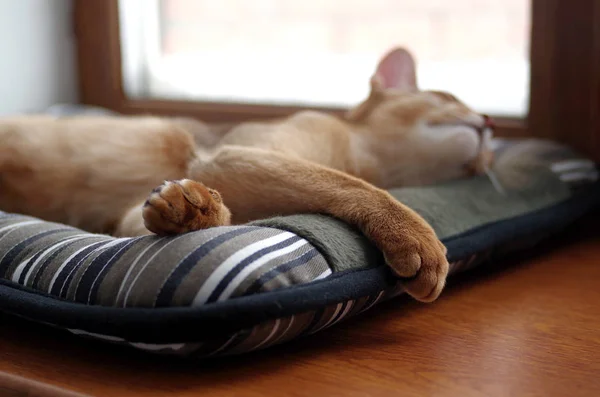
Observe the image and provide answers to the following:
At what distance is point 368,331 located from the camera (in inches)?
45.3

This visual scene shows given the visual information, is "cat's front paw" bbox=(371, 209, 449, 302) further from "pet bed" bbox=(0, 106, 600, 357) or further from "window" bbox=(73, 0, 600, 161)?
"window" bbox=(73, 0, 600, 161)

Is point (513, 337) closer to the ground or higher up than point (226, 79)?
closer to the ground

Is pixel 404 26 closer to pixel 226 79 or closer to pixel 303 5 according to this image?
pixel 303 5

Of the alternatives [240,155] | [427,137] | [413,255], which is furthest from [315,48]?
[413,255]

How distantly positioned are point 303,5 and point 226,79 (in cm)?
38

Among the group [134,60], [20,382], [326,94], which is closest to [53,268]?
[20,382]

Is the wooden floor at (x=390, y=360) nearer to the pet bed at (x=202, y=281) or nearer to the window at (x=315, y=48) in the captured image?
the pet bed at (x=202, y=281)

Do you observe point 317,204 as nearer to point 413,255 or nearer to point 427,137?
point 413,255

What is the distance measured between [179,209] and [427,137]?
2.57ft

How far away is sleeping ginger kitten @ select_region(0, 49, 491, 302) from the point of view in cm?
130

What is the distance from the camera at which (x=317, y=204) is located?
1215mm

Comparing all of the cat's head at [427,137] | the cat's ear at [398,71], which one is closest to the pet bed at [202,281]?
the cat's head at [427,137]

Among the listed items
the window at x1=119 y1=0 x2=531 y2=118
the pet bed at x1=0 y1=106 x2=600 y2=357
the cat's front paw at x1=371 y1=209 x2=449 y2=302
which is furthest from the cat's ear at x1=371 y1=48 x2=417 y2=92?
the cat's front paw at x1=371 y1=209 x2=449 y2=302

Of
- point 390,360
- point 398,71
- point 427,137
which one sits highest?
point 398,71
